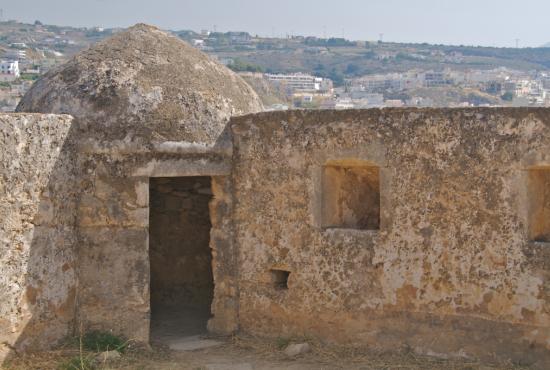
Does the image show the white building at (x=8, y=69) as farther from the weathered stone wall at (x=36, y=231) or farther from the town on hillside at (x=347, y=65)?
the weathered stone wall at (x=36, y=231)

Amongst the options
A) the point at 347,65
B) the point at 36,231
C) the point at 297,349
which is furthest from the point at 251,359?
the point at 347,65

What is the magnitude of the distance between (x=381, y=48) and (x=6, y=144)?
290ft

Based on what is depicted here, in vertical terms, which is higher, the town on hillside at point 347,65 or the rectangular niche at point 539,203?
the town on hillside at point 347,65

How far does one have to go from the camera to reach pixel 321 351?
6520 millimetres

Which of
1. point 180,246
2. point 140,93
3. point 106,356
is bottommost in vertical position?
point 106,356

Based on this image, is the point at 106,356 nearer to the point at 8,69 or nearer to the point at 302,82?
the point at 8,69

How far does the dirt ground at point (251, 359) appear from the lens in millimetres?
6051

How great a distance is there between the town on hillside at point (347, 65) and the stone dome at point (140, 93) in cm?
3112

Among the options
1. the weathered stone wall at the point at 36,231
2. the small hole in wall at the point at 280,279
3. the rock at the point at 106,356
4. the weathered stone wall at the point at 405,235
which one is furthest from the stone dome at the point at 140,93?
the rock at the point at 106,356

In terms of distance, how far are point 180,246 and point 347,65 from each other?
71.0 meters

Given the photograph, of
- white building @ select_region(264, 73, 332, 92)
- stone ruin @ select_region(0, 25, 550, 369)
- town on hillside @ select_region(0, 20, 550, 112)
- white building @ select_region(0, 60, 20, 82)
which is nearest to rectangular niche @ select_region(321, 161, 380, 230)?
stone ruin @ select_region(0, 25, 550, 369)

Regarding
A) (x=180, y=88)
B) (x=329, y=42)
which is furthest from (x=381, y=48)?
(x=180, y=88)

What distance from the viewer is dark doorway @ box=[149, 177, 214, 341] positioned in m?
8.42

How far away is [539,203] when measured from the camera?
6.04 m
